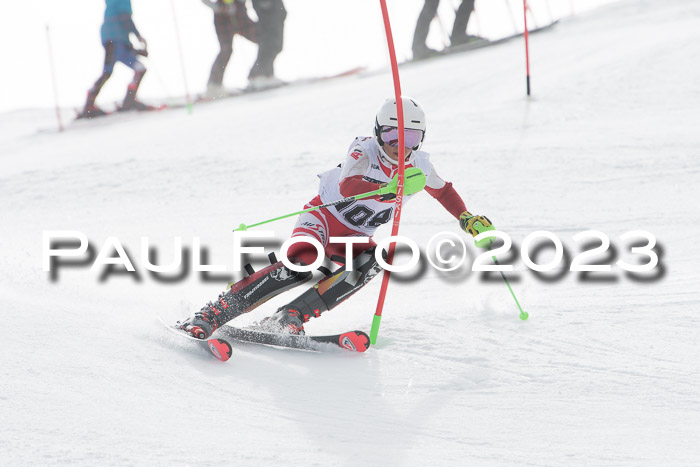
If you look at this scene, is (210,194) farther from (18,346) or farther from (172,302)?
(18,346)

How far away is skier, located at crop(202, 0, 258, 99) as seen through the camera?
10758 mm

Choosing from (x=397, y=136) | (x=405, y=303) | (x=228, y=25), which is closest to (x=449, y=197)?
(x=397, y=136)

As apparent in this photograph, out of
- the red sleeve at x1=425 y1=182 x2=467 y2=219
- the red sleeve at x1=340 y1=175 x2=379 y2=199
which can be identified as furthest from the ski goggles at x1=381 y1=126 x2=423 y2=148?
the red sleeve at x1=425 y1=182 x2=467 y2=219

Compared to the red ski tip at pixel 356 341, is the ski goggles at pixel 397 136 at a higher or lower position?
higher

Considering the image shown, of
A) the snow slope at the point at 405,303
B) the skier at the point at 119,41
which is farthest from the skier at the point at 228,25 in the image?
the snow slope at the point at 405,303

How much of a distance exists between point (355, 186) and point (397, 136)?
1.07 feet

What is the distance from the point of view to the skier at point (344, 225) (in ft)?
12.0

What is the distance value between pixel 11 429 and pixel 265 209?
15.0 feet

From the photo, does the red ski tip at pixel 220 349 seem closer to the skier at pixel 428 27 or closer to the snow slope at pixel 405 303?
the snow slope at pixel 405 303

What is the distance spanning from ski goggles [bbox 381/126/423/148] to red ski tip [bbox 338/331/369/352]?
933 mm

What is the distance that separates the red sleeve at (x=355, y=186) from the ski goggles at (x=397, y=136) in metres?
0.23

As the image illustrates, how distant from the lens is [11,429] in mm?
2361

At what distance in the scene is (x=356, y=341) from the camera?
3586 mm

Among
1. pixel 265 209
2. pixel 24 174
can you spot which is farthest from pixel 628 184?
pixel 24 174
